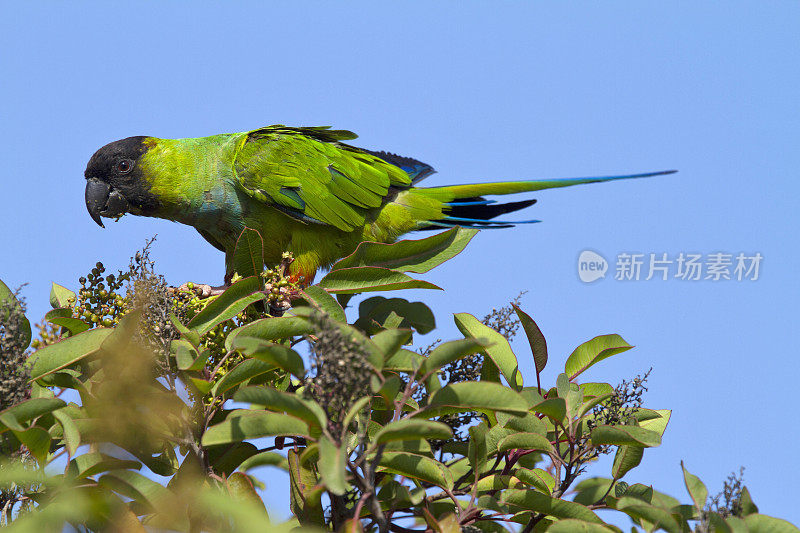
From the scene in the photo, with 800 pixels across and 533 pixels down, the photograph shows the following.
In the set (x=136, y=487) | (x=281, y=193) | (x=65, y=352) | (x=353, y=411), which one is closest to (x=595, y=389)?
(x=353, y=411)

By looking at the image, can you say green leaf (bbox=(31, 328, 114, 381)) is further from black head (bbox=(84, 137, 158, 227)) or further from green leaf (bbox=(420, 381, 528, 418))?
black head (bbox=(84, 137, 158, 227))

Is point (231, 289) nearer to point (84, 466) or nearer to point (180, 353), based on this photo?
point (180, 353)

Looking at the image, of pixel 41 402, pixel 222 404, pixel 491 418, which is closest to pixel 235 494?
pixel 222 404

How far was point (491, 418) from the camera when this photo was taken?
8.09 ft

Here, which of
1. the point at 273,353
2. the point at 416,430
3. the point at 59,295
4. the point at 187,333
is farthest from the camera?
the point at 59,295

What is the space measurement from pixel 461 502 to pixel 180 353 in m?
1.01

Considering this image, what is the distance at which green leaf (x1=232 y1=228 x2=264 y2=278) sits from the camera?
9.14ft

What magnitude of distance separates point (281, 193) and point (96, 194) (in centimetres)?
122

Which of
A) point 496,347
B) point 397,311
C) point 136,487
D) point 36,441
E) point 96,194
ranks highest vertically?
point 96,194

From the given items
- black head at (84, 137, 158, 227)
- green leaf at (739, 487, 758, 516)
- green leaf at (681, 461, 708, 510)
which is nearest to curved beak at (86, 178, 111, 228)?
black head at (84, 137, 158, 227)

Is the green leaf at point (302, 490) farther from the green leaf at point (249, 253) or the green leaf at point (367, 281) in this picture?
the green leaf at point (249, 253)

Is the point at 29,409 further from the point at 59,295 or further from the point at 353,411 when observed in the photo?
the point at 59,295

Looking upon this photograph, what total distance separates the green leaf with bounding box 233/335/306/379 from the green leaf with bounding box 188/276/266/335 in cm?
69

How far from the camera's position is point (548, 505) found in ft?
6.59
